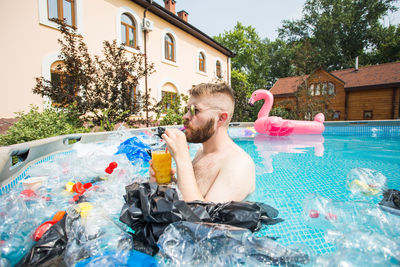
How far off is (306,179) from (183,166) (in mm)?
2456

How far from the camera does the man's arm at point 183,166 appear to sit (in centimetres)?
163

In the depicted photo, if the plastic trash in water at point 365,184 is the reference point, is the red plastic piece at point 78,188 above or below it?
above

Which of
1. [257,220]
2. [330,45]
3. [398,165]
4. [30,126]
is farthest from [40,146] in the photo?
[330,45]

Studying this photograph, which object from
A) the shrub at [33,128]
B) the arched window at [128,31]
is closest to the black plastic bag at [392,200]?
the shrub at [33,128]

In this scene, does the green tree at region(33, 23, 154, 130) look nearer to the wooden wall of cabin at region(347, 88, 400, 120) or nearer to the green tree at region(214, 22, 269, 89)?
the wooden wall of cabin at region(347, 88, 400, 120)

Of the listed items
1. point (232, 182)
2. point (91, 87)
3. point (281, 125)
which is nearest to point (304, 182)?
point (232, 182)

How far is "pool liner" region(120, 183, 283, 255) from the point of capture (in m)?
1.27

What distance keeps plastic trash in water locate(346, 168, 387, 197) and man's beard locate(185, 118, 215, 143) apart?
6.74ft

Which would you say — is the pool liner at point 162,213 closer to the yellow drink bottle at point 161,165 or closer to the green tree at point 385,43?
the yellow drink bottle at point 161,165

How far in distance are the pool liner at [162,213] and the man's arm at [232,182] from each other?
142mm

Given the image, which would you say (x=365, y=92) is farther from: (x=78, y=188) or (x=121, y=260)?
(x=121, y=260)

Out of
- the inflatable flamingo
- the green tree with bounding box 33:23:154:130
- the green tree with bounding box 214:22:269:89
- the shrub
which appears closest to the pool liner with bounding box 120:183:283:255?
the shrub

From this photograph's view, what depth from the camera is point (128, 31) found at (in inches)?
429

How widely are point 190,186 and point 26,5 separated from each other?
9.40 metres
